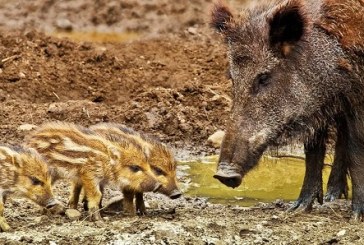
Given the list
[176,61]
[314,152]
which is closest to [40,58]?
[176,61]

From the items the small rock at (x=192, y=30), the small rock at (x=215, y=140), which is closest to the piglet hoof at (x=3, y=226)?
the small rock at (x=215, y=140)

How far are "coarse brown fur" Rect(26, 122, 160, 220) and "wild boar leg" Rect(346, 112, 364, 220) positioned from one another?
158 centimetres

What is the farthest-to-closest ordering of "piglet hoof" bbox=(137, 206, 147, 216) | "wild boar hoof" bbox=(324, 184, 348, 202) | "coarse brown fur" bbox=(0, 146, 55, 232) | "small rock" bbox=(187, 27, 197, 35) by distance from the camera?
"small rock" bbox=(187, 27, 197, 35), "wild boar hoof" bbox=(324, 184, 348, 202), "piglet hoof" bbox=(137, 206, 147, 216), "coarse brown fur" bbox=(0, 146, 55, 232)

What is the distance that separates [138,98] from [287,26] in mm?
4610

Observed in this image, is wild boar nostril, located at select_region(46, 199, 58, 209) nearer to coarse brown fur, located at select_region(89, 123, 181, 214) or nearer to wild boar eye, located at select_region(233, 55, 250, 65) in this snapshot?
coarse brown fur, located at select_region(89, 123, 181, 214)

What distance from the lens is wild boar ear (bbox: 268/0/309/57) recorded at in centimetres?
800

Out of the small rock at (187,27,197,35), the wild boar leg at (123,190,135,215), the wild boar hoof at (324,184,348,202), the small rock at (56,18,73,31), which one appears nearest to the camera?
A: the wild boar leg at (123,190,135,215)

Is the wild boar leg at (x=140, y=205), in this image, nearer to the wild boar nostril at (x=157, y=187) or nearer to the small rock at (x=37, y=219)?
the wild boar nostril at (x=157, y=187)

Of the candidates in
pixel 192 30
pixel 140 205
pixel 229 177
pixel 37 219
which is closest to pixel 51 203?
pixel 37 219

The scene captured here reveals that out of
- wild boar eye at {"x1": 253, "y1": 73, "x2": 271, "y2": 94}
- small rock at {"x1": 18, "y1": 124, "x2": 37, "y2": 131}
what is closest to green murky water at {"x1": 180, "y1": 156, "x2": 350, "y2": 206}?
wild boar eye at {"x1": 253, "y1": 73, "x2": 271, "y2": 94}

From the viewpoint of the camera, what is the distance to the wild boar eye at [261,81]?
8.04 m

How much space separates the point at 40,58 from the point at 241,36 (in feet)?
20.5

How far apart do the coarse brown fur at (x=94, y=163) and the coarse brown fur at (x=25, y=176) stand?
205 mm

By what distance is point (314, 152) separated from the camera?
8766 millimetres
